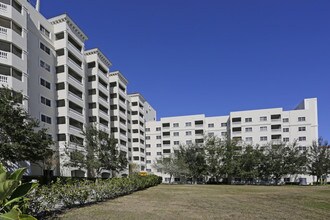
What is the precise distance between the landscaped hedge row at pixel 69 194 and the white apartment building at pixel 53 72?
66.3 ft

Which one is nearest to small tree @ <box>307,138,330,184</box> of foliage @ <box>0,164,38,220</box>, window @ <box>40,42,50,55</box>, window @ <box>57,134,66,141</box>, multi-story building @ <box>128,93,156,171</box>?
multi-story building @ <box>128,93,156,171</box>

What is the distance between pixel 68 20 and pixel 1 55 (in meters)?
16.4

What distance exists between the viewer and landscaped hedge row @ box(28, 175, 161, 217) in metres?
10.9

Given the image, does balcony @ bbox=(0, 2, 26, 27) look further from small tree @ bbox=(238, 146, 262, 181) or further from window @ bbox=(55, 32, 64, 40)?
small tree @ bbox=(238, 146, 262, 181)

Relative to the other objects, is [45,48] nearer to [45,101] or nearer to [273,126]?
[45,101]

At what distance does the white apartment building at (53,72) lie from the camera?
116 feet

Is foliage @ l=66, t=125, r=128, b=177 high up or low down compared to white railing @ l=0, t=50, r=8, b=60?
down

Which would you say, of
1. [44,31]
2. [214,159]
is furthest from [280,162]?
[44,31]

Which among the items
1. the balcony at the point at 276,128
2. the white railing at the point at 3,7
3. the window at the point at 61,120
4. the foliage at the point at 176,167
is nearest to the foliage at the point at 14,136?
the white railing at the point at 3,7

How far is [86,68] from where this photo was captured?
58656 mm

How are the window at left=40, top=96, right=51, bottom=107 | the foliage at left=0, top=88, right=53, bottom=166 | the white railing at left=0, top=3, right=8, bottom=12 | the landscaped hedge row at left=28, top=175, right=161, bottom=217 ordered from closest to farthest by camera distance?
the landscaped hedge row at left=28, top=175, right=161, bottom=217, the foliage at left=0, top=88, right=53, bottom=166, the white railing at left=0, top=3, right=8, bottom=12, the window at left=40, top=96, right=51, bottom=107

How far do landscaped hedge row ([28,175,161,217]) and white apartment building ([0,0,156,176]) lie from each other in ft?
66.3

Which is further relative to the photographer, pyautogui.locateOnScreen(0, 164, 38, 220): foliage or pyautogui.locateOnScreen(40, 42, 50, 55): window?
pyautogui.locateOnScreen(40, 42, 50, 55): window

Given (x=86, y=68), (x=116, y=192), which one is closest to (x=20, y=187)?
(x=116, y=192)
